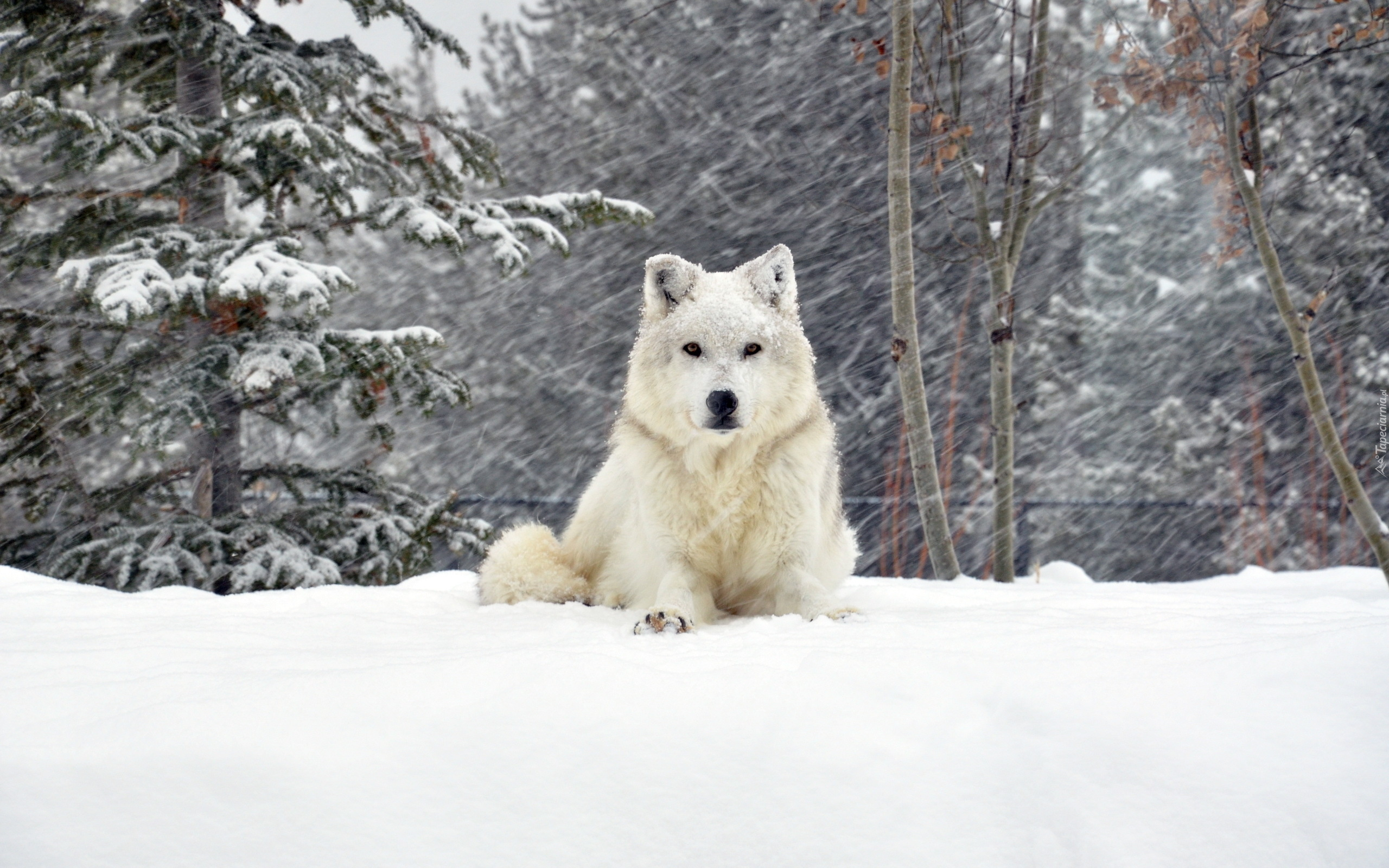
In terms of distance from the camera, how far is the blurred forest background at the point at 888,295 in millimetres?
9680

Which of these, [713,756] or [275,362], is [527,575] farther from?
[275,362]

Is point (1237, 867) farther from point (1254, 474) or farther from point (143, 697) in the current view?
point (1254, 474)

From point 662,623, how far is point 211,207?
4.68 m

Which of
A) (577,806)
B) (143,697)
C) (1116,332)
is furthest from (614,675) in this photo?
(1116,332)

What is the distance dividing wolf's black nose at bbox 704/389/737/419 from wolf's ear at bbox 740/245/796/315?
0.64m

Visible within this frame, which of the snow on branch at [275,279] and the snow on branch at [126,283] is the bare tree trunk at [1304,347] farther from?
the snow on branch at [126,283]

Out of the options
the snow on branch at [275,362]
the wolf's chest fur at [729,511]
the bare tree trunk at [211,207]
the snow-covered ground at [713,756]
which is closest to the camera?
the snow-covered ground at [713,756]

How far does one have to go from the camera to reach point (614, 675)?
1691 mm

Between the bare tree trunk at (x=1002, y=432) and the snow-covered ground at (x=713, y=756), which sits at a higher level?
the bare tree trunk at (x=1002, y=432)

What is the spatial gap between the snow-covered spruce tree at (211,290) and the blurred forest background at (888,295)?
167 inches

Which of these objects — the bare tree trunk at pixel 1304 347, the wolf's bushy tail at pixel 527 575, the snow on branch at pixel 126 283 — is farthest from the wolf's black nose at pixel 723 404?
the snow on branch at pixel 126 283

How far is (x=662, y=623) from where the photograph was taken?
2521mm

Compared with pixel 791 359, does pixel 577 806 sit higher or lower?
lower

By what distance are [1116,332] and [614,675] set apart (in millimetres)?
12442
